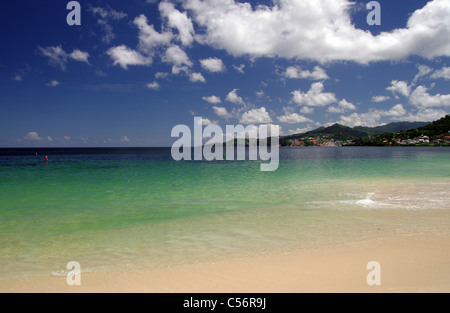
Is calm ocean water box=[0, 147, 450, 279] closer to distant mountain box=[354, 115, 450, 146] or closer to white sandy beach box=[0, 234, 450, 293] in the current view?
white sandy beach box=[0, 234, 450, 293]

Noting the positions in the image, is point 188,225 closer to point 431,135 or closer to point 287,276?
point 287,276

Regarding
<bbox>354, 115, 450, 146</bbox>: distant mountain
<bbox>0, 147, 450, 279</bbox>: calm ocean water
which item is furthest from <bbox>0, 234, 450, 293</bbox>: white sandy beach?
<bbox>354, 115, 450, 146</bbox>: distant mountain

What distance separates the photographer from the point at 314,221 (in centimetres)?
973

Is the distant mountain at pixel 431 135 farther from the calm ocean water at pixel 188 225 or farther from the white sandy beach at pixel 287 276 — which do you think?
the white sandy beach at pixel 287 276

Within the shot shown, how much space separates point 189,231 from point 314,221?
174 inches

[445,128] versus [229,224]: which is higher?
[445,128]

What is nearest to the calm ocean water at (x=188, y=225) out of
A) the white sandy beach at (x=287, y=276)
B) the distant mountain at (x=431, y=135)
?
the white sandy beach at (x=287, y=276)

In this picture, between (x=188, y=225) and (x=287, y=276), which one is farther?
(x=188, y=225)

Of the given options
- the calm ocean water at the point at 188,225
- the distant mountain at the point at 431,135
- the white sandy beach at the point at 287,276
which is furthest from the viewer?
the distant mountain at the point at 431,135

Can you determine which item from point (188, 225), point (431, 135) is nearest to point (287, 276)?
point (188, 225)

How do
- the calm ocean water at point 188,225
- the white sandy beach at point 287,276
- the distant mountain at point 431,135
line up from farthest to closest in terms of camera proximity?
the distant mountain at point 431,135 → the calm ocean water at point 188,225 → the white sandy beach at point 287,276

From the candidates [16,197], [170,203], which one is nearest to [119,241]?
[170,203]

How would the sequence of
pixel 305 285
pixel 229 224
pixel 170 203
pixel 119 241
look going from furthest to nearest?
pixel 170 203 → pixel 229 224 → pixel 119 241 → pixel 305 285
